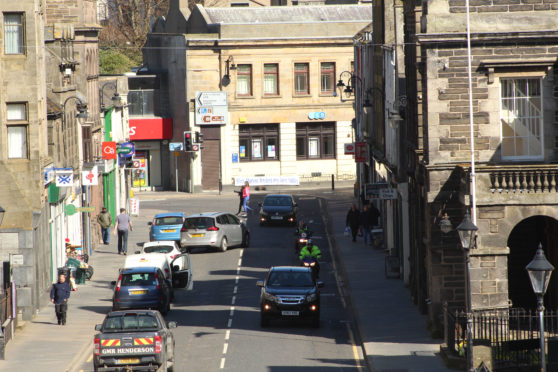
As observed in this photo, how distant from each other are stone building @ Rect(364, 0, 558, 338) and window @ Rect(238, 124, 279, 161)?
134 feet

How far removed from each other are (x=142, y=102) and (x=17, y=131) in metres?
38.0

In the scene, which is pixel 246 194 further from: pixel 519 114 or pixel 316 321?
pixel 519 114

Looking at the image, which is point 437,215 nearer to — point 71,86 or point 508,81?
point 508,81

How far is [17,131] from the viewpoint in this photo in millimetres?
34469

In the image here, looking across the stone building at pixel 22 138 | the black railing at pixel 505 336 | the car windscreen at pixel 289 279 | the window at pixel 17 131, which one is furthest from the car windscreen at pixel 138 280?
the black railing at pixel 505 336

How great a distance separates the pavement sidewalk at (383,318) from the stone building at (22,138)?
1016 cm

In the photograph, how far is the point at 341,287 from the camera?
39125mm

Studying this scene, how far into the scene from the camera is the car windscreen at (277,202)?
5397 centimetres

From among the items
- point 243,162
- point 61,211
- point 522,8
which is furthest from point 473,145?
point 243,162

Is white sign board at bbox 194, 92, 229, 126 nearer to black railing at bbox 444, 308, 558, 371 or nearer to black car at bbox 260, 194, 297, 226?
black car at bbox 260, 194, 297, 226

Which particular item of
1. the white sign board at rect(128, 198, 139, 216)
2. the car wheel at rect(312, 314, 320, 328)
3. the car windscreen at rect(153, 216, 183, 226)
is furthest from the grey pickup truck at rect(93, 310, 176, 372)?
the white sign board at rect(128, 198, 139, 216)

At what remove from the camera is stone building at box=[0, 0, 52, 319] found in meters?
33.7

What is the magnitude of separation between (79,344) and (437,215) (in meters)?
10.2

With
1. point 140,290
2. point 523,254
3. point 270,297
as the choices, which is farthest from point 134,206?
point 523,254
